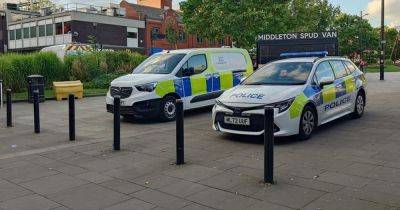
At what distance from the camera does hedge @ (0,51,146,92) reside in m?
18.3

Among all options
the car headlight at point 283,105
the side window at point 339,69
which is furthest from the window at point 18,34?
the car headlight at point 283,105

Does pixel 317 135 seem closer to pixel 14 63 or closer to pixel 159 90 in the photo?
pixel 159 90

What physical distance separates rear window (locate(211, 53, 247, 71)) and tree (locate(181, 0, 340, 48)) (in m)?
20.9

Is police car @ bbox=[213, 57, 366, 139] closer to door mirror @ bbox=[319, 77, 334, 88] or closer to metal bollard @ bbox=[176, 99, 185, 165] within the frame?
door mirror @ bbox=[319, 77, 334, 88]

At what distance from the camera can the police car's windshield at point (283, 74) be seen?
848 cm

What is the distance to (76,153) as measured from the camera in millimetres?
7492

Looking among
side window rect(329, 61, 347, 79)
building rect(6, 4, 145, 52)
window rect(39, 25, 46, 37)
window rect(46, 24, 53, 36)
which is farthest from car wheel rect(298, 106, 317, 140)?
window rect(39, 25, 46, 37)

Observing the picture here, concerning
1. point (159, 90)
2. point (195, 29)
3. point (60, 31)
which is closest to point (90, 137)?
point (159, 90)

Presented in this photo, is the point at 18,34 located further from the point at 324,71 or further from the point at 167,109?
the point at 324,71

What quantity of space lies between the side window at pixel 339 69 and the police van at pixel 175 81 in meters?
3.49

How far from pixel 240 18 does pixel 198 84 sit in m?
23.1

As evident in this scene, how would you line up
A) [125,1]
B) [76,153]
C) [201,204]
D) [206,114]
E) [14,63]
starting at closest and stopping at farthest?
[201,204], [76,153], [206,114], [14,63], [125,1]

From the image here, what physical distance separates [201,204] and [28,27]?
5964cm

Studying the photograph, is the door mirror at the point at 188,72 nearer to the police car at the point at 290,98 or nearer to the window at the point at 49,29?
the police car at the point at 290,98
